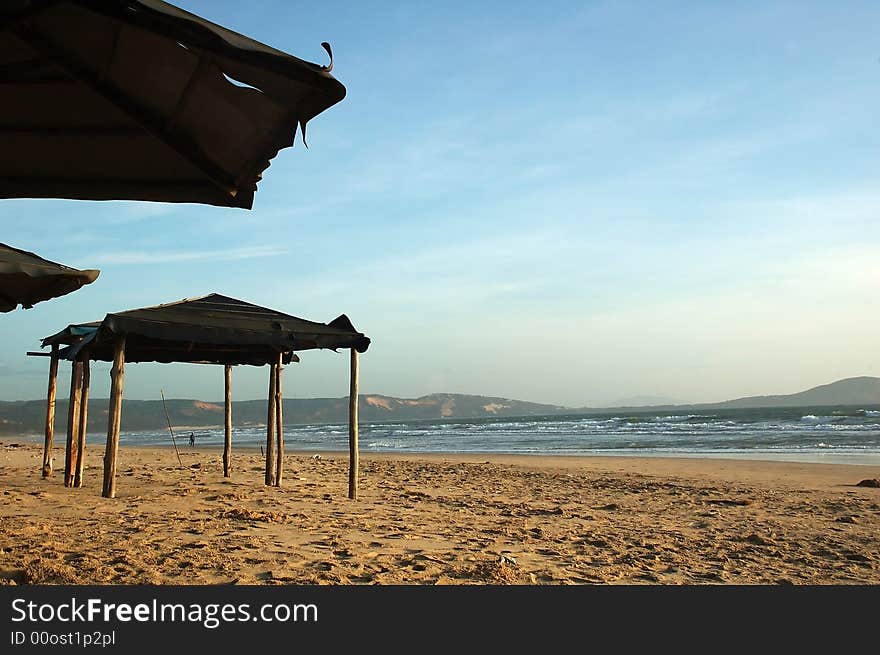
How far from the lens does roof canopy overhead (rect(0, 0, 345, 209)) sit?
7.02ft

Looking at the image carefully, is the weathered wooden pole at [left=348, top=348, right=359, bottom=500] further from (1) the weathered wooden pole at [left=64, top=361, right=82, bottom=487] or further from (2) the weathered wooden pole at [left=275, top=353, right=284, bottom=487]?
(1) the weathered wooden pole at [left=64, top=361, right=82, bottom=487]

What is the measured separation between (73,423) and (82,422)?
28.5 inches

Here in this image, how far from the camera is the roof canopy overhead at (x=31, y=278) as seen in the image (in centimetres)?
381

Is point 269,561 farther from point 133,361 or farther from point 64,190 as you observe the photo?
point 133,361

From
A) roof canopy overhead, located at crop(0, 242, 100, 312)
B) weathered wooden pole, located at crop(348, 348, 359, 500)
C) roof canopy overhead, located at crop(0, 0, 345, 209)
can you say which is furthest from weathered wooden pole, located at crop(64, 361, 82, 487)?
roof canopy overhead, located at crop(0, 0, 345, 209)

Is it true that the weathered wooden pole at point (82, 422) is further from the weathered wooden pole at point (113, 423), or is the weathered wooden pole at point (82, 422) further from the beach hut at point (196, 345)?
the weathered wooden pole at point (113, 423)

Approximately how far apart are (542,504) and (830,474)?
10797mm

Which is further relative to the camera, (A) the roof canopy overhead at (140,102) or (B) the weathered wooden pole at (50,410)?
(B) the weathered wooden pole at (50,410)

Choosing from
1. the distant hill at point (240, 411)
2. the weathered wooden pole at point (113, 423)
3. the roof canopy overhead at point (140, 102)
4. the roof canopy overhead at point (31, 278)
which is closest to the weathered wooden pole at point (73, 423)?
the weathered wooden pole at point (113, 423)

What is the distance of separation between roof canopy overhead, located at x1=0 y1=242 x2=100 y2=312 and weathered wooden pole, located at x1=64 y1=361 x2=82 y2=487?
5.98 metres

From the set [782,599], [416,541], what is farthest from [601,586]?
[416,541]

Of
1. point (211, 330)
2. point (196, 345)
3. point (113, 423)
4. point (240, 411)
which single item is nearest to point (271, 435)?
point (196, 345)

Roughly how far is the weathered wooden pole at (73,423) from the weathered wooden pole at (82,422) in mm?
101

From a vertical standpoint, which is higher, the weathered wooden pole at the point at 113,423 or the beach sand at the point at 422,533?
the weathered wooden pole at the point at 113,423
